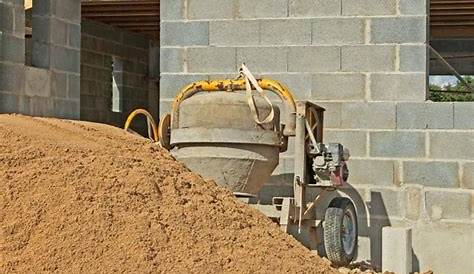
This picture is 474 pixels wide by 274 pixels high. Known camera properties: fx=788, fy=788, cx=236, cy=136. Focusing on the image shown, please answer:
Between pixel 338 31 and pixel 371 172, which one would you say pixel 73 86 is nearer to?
pixel 338 31

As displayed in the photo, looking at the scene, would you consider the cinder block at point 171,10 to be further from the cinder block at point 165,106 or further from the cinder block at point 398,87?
the cinder block at point 398,87

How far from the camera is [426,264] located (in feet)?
27.1

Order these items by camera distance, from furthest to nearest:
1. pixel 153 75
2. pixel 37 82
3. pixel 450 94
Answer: pixel 450 94 < pixel 153 75 < pixel 37 82

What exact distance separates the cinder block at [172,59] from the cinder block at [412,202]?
2920 mm

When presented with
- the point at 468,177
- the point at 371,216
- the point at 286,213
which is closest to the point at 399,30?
the point at 468,177

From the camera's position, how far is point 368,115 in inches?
334

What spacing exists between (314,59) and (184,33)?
1.56 meters

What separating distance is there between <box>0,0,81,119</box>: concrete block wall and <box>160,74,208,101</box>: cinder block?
1816 mm

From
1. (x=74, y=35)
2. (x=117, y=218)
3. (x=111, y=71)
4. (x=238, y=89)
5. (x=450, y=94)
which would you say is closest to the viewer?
(x=117, y=218)

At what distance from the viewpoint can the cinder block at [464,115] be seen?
8156 millimetres

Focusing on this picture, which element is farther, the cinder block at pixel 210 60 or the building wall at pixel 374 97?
the cinder block at pixel 210 60

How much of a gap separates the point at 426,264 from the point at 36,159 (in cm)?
451

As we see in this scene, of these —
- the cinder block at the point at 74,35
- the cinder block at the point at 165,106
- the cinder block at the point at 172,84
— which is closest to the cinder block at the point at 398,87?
the cinder block at the point at 172,84

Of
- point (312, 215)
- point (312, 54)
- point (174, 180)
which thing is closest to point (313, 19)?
point (312, 54)
